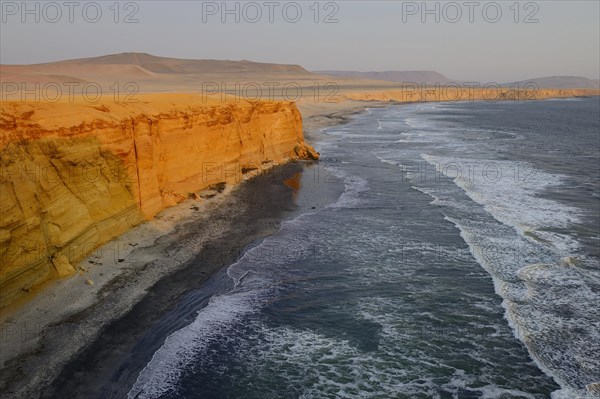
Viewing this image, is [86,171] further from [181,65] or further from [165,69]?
[181,65]

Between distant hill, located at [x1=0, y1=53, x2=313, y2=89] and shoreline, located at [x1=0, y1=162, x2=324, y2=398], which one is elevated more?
distant hill, located at [x1=0, y1=53, x2=313, y2=89]

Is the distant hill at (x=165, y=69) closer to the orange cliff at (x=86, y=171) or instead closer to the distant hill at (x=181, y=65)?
the distant hill at (x=181, y=65)

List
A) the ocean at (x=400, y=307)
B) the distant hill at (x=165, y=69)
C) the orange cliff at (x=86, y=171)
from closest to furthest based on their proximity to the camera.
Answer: the ocean at (x=400, y=307)
the orange cliff at (x=86, y=171)
the distant hill at (x=165, y=69)

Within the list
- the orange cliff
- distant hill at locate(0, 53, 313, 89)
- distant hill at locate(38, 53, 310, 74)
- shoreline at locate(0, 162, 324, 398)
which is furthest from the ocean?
distant hill at locate(38, 53, 310, 74)

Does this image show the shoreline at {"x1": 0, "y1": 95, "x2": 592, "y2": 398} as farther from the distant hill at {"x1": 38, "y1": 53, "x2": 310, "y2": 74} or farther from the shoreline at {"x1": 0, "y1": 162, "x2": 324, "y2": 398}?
the distant hill at {"x1": 38, "y1": 53, "x2": 310, "y2": 74}

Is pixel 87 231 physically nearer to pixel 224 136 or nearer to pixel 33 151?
pixel 33 151

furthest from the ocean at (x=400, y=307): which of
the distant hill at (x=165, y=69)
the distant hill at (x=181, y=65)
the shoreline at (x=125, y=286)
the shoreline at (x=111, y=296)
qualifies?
the distant hill at (x=181, y=65)
